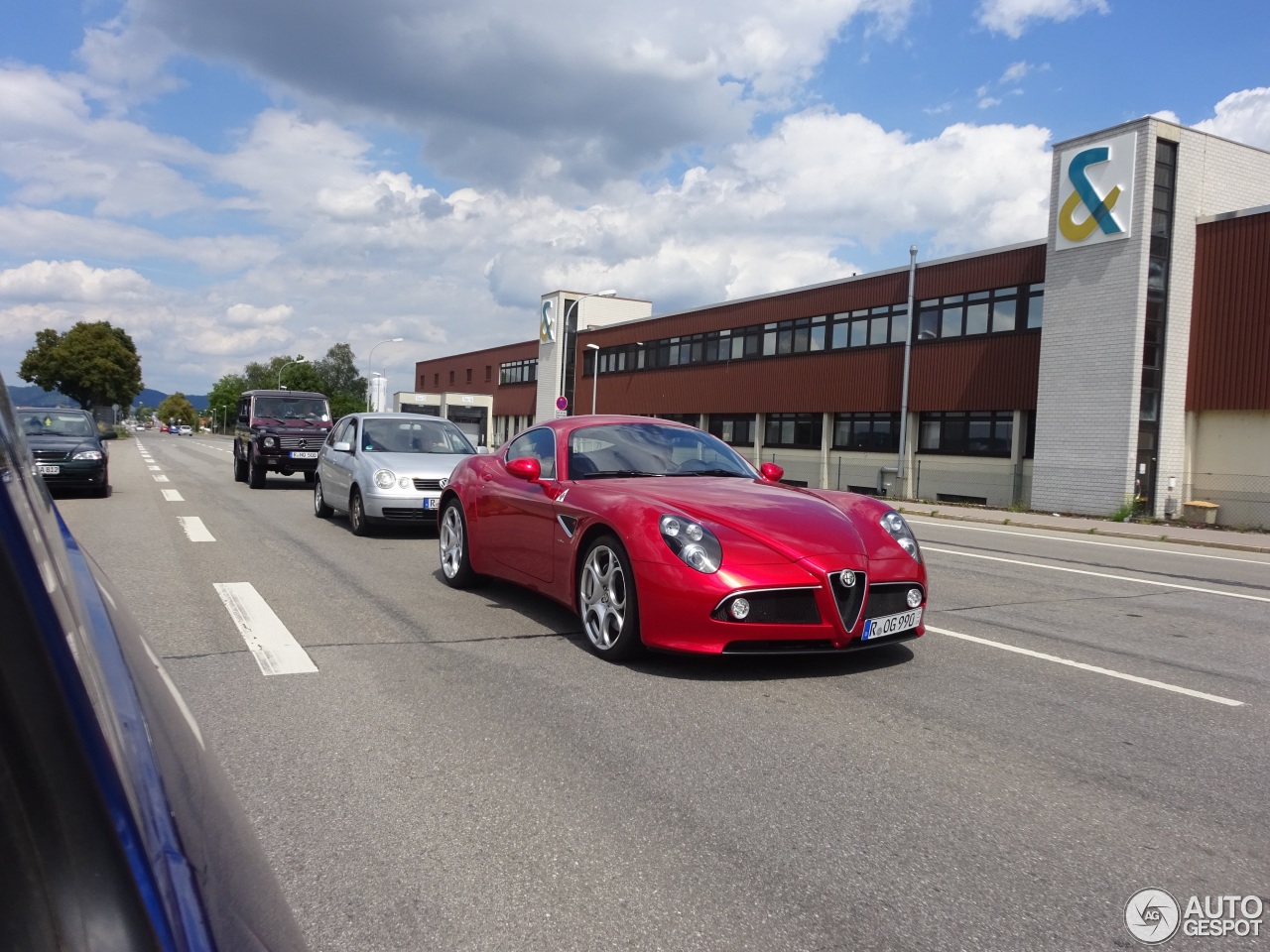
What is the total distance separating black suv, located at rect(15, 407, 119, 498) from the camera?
594 inches

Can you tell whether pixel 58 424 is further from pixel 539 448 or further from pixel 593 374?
pixel 593 374

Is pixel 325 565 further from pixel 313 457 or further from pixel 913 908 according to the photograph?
pixel 313 457

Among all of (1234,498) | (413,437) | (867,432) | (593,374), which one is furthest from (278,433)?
(593,374)

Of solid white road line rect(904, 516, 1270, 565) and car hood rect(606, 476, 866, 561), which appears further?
solid white road line rect(904, 516, 1270, 565)

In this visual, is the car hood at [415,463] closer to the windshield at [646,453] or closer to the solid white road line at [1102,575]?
the windshield at [646,453]

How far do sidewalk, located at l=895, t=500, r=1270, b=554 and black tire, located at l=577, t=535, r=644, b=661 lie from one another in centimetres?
1396

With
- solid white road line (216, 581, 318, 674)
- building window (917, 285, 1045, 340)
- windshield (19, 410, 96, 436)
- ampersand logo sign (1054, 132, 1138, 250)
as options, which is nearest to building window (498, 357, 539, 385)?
building window (917, 285, 1045, 340)

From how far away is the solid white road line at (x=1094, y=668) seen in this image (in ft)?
17.4

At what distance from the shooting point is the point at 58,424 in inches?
642

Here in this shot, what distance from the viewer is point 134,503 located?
1506 centimetres

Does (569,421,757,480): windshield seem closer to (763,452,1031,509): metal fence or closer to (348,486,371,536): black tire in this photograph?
(348,486,371,536): black tire

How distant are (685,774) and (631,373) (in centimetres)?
4757

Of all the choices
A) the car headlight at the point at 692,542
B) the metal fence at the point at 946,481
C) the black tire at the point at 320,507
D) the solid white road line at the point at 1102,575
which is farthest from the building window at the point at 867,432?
the car headlight at the point at 692,542

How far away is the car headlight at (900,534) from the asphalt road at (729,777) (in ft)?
2.22
